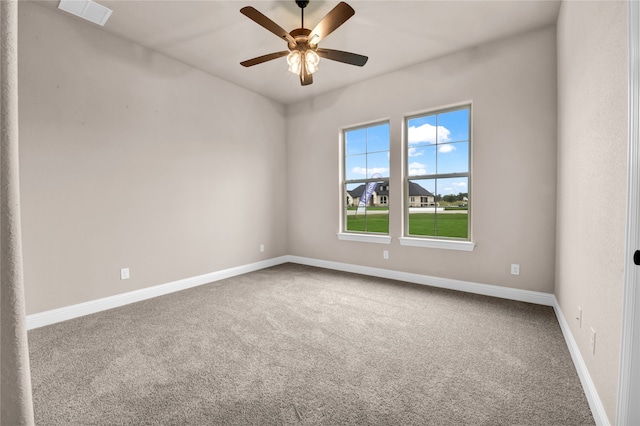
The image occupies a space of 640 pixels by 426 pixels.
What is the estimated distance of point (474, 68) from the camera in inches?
136

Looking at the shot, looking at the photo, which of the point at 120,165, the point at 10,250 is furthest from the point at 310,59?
the point at 10,250

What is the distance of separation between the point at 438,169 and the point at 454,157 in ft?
0.92

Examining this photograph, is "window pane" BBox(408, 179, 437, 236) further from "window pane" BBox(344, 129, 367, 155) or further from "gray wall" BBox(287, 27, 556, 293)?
"window pane" BBox(344, 129, 367, 155)

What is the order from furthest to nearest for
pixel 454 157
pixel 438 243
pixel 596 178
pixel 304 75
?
pixel 438 243, pixel 454 157, pixel 304 75, pixel 596 178

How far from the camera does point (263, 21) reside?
7.73ft

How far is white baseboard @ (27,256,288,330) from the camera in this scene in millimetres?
2684

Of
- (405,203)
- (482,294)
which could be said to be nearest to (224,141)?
(405,203)

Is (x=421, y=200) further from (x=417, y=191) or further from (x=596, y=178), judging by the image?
(x=596, y=178)

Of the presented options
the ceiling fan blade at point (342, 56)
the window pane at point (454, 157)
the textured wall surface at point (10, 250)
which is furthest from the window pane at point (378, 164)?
the textured wall surface at point (10, 250)

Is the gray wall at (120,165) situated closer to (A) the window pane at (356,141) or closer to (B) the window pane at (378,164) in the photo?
(A) the window pane at (356,141)

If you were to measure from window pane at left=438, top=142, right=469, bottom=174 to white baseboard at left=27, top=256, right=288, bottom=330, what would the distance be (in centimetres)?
324

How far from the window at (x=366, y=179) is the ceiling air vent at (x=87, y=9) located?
10.6 feet

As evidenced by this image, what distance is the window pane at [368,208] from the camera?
432 centimetres

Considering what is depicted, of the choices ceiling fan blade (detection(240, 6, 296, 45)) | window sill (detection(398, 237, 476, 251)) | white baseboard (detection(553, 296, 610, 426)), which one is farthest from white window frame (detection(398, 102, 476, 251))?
ceiling fan blade (detection(240, 6, 296, 45))
